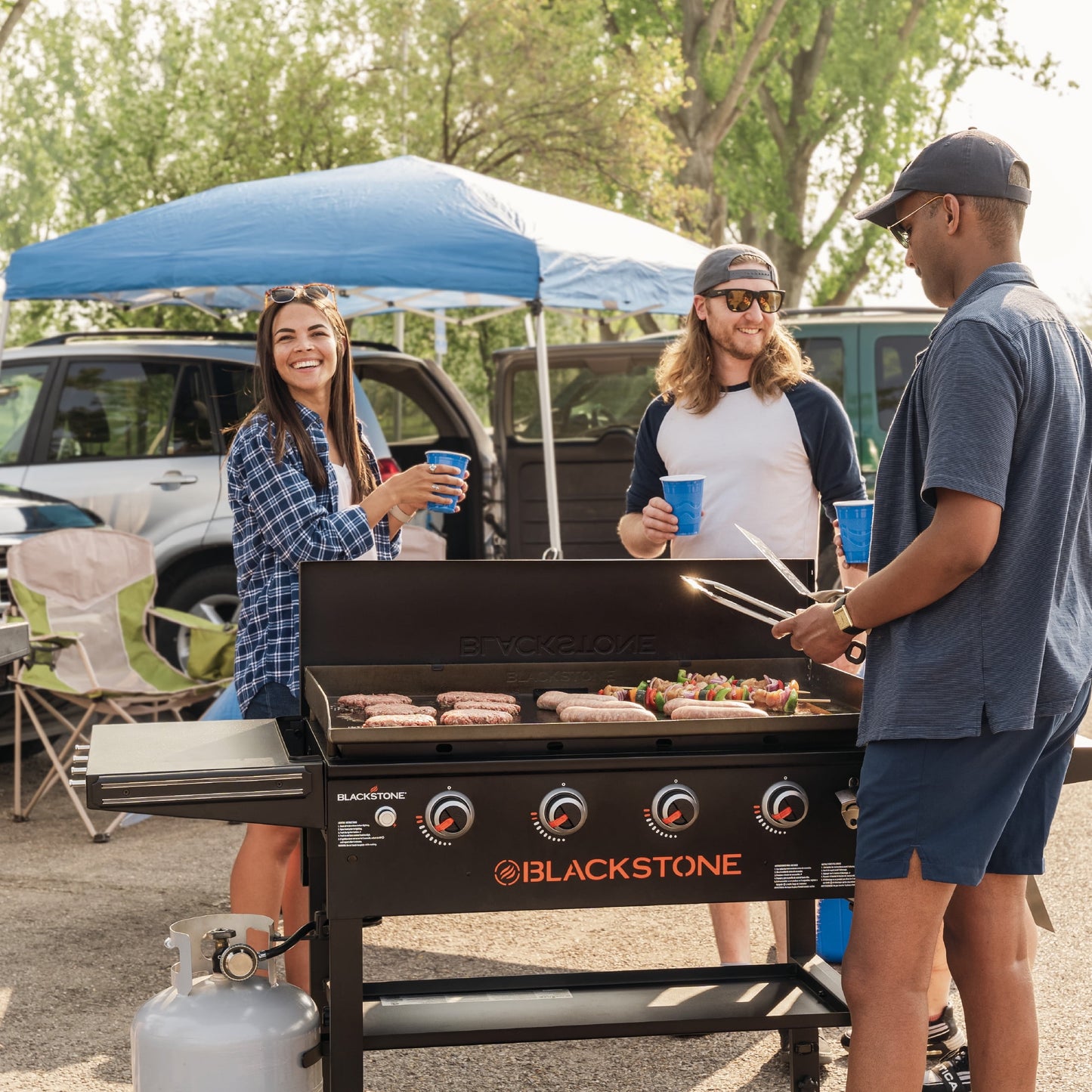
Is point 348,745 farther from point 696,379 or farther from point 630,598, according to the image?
point 696,379

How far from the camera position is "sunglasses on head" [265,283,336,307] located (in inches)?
133

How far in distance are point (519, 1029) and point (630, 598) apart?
93 centimetres

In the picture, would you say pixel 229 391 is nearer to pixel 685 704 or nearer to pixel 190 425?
pixel 190 425

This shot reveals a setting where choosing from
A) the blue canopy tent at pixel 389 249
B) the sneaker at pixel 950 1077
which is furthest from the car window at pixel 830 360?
the sneaker at pixel 950 1077

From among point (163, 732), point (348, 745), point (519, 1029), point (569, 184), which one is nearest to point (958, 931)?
point (519, 1029)

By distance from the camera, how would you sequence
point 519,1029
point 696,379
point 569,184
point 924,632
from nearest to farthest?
point 924,632 → point 519,1029 → point 696,379 → point 569,184

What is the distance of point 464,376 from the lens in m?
18.5

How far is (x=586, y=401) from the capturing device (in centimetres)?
858

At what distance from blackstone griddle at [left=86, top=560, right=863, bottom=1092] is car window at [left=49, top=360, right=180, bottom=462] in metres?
4.62

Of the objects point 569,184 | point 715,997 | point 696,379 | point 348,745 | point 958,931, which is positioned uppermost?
point 569,184

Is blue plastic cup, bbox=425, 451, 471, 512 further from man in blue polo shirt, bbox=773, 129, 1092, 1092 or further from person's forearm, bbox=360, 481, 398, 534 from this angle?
man in blue polo shirt, bbox=773, 129, 1092, 1092

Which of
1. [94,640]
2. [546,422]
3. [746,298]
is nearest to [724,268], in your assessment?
[746,298]

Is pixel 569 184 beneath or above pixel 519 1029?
above

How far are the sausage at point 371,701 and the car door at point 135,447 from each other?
4.58 m
